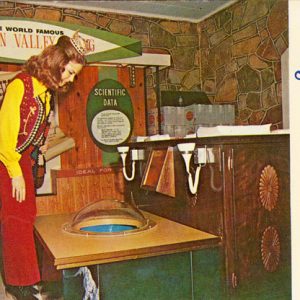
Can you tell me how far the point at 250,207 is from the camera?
1.06 meters

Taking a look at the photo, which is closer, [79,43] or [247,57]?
[79,43]

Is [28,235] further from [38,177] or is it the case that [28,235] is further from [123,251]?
[123,251]

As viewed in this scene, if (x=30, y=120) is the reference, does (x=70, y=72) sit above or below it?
above

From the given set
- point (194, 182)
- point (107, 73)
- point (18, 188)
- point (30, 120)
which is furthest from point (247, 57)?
point (18, 188)

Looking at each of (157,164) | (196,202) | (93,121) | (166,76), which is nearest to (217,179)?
(196,202)

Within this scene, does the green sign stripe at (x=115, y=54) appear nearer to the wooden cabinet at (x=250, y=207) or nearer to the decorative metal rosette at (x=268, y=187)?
the wooden cabinet at (x=250, y=207)

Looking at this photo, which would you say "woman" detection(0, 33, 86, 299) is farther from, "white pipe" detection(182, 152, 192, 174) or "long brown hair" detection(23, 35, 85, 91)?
"white pipe" detection(182, 152, 192, 174)

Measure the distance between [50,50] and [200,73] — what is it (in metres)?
1.15

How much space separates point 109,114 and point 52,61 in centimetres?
36

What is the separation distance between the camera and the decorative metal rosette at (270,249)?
3.56 ft

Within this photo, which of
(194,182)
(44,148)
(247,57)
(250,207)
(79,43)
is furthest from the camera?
(247,57)

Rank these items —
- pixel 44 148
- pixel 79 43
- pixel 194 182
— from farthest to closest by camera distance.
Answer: pixel 44 148, pixel 79 43, pixel 194 182

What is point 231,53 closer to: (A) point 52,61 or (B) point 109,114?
(B) point 109,114

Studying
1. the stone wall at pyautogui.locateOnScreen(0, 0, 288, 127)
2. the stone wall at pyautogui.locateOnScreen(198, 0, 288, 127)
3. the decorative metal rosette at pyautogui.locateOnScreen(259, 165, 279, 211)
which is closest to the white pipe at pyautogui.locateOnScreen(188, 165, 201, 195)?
the decorative metal rosette at pyautogui.locateOnScreen(259, 165, 279, 211)
